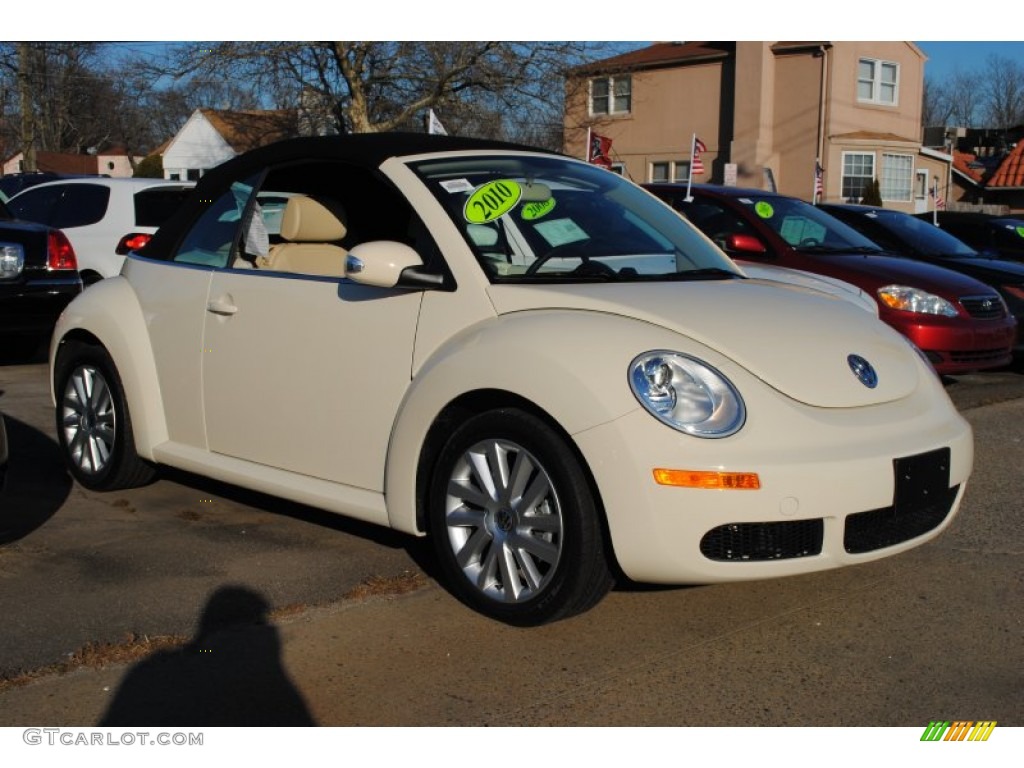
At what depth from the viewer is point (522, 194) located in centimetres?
471

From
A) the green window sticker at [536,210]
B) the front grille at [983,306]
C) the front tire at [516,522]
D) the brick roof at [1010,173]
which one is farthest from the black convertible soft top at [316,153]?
the brick roof at [1010,173]

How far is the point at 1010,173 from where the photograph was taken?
42.9m

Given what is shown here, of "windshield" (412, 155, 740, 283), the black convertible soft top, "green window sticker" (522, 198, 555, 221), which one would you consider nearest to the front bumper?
"windshield" (412, 155, 740, 283)

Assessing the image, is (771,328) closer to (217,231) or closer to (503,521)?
(503,521)

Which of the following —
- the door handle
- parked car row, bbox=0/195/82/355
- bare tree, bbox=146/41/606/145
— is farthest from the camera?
bare tree, bbox=146/41/606/145

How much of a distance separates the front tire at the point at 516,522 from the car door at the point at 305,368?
41 centimetres

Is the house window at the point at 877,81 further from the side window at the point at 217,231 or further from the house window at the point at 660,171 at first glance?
the side window at the point at 217,231

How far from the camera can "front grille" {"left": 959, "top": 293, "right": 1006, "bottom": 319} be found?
8875 millimetres

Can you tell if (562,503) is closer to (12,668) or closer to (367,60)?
(12,668)

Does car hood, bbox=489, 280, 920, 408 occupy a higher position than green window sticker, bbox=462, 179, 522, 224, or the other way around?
green window sticker, bbox=462, 179, 522, 224

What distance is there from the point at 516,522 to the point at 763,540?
0.79m

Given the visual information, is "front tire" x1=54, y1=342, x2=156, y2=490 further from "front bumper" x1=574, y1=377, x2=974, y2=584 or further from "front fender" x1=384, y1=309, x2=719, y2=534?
"front bumper" x1=574, y1=377, x2=974, y2=584

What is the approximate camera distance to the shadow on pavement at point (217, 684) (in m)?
3.37

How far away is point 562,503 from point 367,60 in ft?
81.6
